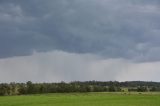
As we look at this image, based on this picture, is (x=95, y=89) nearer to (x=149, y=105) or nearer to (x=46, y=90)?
(x=46, y=90)

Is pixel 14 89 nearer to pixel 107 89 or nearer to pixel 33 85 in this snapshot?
pixel 33 85

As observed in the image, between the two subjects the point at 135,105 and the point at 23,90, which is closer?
the point at 135,105

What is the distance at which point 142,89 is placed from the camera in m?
162

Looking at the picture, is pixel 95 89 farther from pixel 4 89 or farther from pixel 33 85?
pixel 4 89

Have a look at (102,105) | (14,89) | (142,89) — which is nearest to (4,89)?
(14,89)

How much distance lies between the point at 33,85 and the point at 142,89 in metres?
51.2

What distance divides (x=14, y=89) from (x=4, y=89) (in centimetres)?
593

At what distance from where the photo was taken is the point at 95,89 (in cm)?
16812

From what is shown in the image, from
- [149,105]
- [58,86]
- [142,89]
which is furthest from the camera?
[58,86]

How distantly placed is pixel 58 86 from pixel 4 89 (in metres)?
25.5

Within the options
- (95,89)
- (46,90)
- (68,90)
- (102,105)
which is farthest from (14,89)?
(102,105)

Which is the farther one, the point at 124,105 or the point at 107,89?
the point at 107,89

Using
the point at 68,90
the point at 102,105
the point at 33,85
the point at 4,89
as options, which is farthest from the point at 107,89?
the point at 102,105

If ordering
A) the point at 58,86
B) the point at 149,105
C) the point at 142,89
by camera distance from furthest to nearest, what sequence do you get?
the point at 58,86 < the point at 142,89 < the point at 149,105
